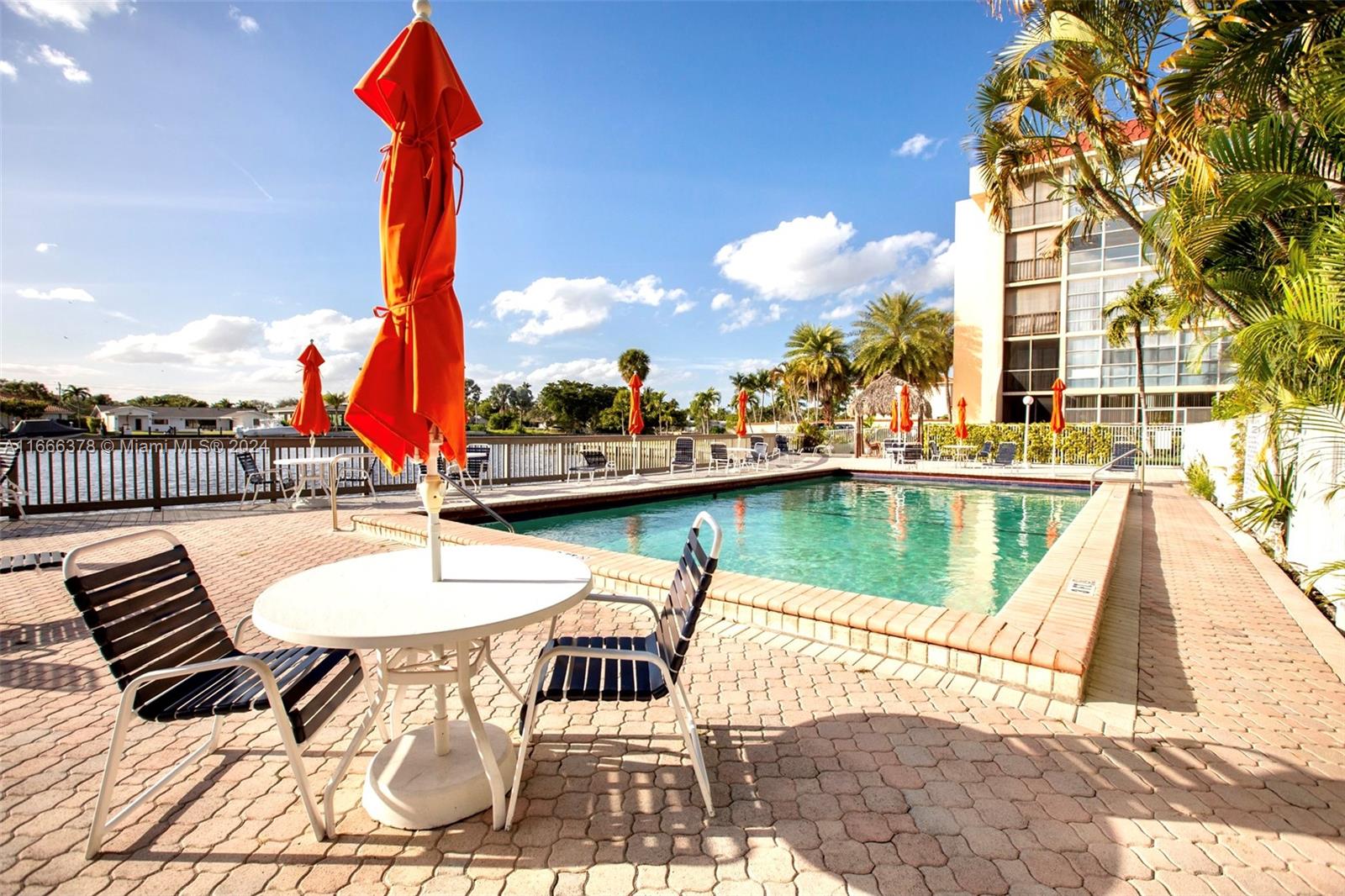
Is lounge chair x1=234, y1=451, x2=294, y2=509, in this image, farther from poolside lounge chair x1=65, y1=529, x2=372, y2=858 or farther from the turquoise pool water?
poolside lounge chair x1=65, y1=529, x2=372, y2=858

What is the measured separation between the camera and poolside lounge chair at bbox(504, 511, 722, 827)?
1.92 m

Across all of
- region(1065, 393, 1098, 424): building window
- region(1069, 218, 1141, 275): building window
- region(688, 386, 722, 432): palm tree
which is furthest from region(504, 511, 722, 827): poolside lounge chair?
region(688, 386, 722, 432): palm tree

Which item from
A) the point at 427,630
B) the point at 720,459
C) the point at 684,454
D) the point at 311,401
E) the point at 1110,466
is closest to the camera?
the point at 427,630

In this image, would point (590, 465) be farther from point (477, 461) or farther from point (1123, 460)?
point (1123, 460)

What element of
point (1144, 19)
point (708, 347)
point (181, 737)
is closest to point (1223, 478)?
point (1144, 19)

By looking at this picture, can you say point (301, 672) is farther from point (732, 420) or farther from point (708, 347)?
point (732, 420)

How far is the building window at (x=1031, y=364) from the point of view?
76.9 ft

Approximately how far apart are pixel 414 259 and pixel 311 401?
7.87 meters

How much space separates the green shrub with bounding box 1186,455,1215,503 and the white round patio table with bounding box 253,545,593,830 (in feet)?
40.0

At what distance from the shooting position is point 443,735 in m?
2.17

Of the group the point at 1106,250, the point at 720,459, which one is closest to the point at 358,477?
the point at 720,459

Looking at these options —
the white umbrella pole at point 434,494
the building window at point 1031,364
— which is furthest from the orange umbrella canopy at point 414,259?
the building window at point 1031,364

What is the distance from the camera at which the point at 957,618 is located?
3396mm

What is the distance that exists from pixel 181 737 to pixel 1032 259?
28.3m
